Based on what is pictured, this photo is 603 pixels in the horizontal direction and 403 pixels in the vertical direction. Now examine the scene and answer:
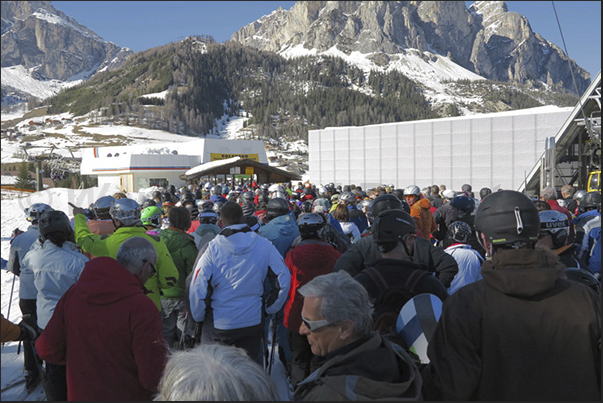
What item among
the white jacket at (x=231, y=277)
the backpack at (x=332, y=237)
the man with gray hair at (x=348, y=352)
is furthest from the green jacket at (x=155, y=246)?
the man with gray hair at (x=348, y=352)

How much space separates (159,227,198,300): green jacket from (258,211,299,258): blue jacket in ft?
3.04

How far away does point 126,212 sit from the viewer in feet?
12.7

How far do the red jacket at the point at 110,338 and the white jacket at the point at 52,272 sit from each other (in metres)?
1.13

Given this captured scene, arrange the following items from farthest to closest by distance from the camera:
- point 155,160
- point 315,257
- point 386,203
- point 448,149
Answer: point 155,160
point 448,149
point 386,203
point 315,257

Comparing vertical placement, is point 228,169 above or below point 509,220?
above

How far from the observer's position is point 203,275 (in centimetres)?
361

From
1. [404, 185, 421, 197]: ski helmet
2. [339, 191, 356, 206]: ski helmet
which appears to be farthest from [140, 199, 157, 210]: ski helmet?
[404, 185, 421, 197]: ski helmet

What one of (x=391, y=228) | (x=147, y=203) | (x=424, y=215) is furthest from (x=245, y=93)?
(x=391, y=228)

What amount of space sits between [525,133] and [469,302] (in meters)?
27.3

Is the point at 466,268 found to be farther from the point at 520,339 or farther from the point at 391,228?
the point at 520,339

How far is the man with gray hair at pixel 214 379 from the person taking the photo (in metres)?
1.26

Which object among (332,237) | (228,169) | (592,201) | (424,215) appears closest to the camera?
(332,237)

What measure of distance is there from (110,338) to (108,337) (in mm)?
12

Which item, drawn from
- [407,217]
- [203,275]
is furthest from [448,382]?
[203,275]
